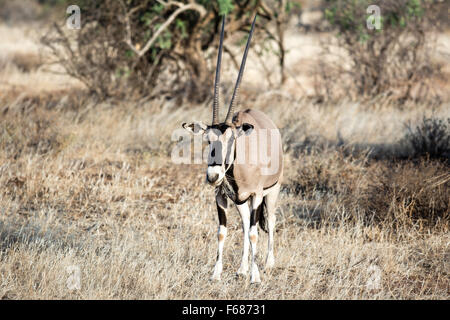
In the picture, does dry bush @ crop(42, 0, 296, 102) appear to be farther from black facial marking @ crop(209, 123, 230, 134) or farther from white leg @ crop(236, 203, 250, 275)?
black facial marking @ crop(209, 123, 230, 134)

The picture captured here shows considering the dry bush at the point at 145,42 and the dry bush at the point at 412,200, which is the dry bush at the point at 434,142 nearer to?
the dry bush at the point at 412,200

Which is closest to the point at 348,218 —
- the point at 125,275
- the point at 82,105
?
the point at 125,275

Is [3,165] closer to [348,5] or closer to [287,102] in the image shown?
[287,102]

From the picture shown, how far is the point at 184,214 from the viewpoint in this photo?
6750 mm

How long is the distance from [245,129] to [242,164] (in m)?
0.35

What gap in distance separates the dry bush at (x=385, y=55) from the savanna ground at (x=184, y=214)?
8.95 feet

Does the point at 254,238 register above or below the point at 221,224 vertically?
below

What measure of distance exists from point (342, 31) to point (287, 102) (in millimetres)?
3224

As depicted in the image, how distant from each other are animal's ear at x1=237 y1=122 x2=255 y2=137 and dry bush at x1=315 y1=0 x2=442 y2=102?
9.06 m

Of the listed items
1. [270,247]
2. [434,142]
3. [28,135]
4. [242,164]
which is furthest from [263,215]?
[28,135]

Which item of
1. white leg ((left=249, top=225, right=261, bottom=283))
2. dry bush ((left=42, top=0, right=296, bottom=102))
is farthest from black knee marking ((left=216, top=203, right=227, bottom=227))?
dry bush ((left=42, top=0, right=296, bottom=102))

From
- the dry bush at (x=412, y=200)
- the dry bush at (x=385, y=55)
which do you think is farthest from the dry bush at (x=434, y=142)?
the dry bush at (x=385, y=55)

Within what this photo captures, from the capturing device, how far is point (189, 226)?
6309 mm

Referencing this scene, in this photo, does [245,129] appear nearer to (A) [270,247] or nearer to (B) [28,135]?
(A) [270,247]
